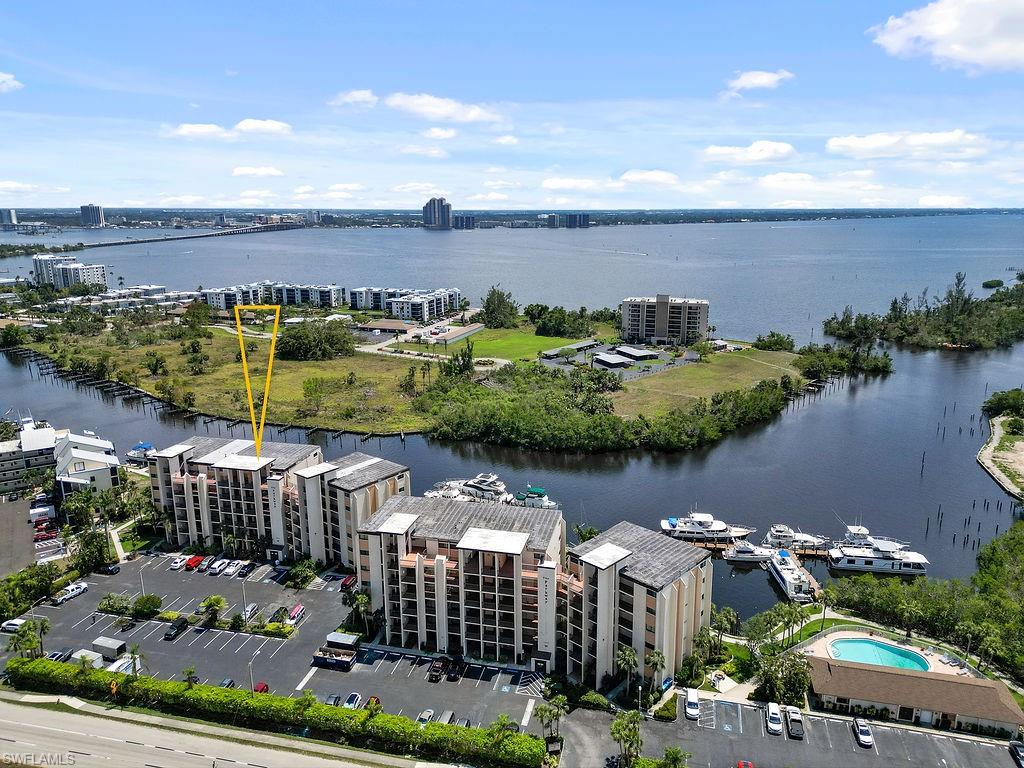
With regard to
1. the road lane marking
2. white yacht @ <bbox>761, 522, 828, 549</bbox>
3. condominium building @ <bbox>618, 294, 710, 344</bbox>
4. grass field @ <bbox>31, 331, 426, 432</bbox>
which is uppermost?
condominium building @ <bbox>618, 294, 710, 344</bbox>

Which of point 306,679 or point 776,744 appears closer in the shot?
point 776,744

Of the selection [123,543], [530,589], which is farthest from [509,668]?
[123,543]

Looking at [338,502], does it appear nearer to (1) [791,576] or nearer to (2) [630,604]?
(2) [630,604]

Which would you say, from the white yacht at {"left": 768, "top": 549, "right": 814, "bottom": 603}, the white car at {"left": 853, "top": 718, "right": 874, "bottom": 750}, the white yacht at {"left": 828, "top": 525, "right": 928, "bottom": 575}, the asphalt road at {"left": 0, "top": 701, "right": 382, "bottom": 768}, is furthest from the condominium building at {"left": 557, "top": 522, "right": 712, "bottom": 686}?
the white yacht at {"left": 828, "top": 525, "right": 928, "bottom": 575}

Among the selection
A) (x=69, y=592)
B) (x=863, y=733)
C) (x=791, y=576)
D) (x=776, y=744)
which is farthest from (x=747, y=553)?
(x=69, y=592)

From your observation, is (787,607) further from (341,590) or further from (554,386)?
(554,386)

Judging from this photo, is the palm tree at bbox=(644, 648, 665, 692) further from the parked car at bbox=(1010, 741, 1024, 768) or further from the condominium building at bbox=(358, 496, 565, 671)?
the parked car at bbox=(1010, 741, 1024, 768)

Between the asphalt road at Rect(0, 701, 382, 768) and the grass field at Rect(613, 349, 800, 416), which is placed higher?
the grass field at Rect(613, 349, 800, 416)
